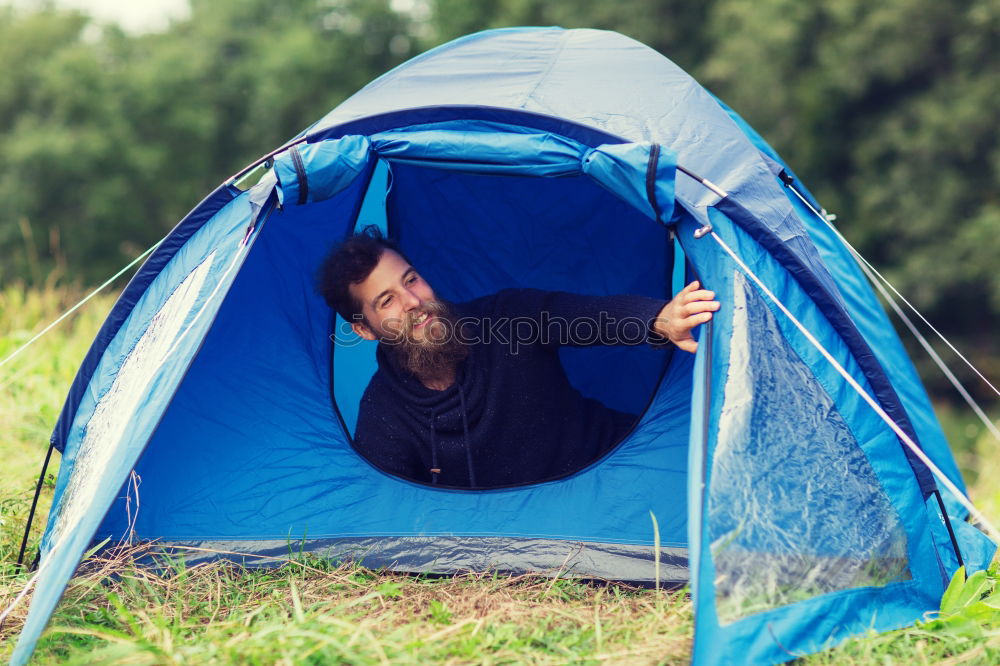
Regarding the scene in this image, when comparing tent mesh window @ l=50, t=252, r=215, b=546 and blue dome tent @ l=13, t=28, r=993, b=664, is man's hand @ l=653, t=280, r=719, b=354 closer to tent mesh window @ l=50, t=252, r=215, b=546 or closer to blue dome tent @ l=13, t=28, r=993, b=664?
blue dome tent @ l=13, t=28, r=993, b=664

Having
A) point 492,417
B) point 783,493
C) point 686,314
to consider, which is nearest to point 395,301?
point 492,417

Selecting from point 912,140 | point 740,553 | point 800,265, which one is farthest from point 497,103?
point 912,140

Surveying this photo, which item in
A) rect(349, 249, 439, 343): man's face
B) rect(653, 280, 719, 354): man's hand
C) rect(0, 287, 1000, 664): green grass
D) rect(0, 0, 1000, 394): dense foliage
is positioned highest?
rect(0, 0, 1000, 394): dense foliage

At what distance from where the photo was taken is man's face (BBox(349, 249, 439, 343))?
2.86 m

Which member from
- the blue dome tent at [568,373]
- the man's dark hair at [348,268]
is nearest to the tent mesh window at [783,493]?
the blue dome tent at [568,373]

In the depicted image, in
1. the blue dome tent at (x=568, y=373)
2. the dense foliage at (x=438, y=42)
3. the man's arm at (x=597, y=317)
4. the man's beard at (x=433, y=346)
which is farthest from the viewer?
the dense foliage at (x=438, y=42)

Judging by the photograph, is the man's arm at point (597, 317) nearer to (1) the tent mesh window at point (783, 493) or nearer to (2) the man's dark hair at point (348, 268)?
(1) the tent mesh window at point (783, 493)

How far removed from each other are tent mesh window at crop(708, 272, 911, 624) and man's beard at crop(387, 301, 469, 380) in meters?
1.00

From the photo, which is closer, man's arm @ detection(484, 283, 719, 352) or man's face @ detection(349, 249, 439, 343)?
man's arm @ detection(484, 283, 719, 352)

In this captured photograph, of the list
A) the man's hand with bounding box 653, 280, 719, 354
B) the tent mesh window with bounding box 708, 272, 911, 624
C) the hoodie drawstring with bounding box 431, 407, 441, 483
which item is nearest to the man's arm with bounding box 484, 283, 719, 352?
the man's hand with bounding box 653, 280, 719, 354

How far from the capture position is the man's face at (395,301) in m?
2.86

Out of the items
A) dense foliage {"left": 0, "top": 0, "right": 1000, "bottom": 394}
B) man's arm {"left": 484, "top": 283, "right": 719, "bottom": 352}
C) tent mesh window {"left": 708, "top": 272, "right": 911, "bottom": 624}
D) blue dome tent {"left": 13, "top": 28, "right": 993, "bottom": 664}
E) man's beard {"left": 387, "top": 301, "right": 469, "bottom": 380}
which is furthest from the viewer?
dense foliage {"left": 0, "top": 0, "right": 1000, "bottom": 394}

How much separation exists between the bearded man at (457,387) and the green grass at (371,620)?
396 mm

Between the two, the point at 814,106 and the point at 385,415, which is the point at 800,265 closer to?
the point at 385,415
